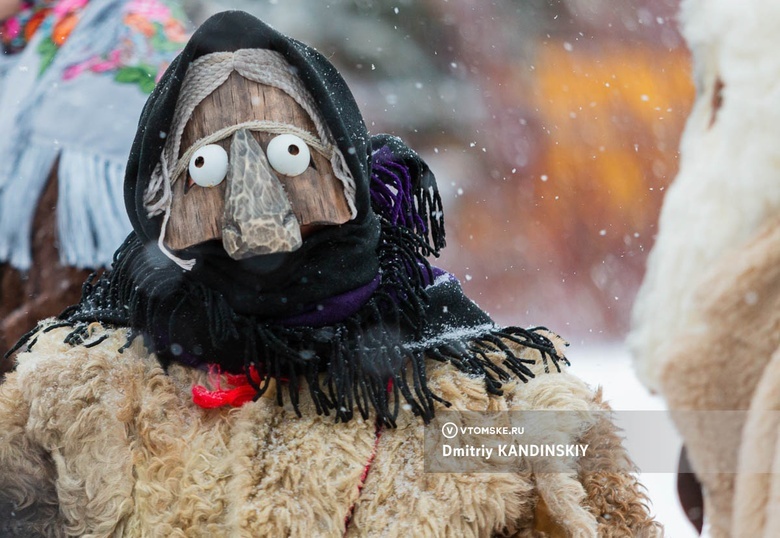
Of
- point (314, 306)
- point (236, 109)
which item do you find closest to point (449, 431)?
point (314, 306)

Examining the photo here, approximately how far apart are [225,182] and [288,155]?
9 cm

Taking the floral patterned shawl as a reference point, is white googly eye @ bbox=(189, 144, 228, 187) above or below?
below

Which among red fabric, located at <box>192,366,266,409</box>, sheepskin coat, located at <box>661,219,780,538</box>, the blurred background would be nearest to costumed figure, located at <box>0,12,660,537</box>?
red fabric, located at <box>192,366,266,409</box>

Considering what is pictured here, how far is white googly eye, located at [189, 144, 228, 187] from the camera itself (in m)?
1.02

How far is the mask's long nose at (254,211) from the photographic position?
98 centimetres

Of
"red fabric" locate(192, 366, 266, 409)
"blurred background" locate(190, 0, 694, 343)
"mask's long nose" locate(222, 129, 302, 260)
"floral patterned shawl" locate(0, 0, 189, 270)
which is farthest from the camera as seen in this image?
"blurred background" locate(190, 0, 694, 343)

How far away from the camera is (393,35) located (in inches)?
93.4

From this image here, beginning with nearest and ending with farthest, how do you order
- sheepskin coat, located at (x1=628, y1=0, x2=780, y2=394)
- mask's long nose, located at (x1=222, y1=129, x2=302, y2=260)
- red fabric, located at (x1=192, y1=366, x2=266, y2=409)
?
sheepskin coat, located at (x1=628, y1=0, x2=780, y2=394)
mask's long nose, located at (x1=222, y1=129, x2=302, y2=260)
red fabric, located at (x1=192, y1=366, x2=266, y2=409)

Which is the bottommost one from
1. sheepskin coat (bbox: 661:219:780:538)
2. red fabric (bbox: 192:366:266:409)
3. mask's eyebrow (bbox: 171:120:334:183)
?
sheepskin coat (bbox: 661:219:780:538)

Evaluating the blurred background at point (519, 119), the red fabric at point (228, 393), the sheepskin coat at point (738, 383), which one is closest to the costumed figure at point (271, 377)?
the red fabric at point (228, 393)

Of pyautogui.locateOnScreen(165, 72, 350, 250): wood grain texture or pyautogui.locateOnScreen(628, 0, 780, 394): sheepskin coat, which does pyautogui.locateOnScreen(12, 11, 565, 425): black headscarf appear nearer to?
pyautogui.locateOnScreen(165, 72, 350, 250): wood grain texture

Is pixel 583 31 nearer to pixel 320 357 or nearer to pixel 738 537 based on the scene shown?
pixel 320 357

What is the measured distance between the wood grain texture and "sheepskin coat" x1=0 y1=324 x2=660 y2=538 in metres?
0.23

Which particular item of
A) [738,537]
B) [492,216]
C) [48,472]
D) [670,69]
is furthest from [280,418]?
[492,216]
